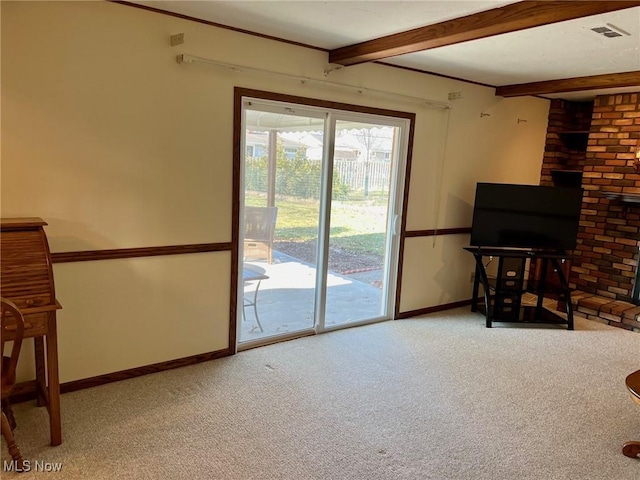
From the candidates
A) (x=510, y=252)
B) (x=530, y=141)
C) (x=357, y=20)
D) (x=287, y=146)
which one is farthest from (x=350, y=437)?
(x=530, y=141)

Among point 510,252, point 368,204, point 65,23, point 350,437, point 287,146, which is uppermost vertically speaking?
point 65,23

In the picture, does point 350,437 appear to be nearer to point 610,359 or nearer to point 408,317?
point 408,317

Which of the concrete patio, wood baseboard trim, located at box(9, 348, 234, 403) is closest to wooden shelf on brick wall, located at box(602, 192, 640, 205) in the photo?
the concrete patio

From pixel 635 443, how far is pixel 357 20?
2.84 metres

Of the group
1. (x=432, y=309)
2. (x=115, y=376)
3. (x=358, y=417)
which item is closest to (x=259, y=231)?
(x=115, y=376)

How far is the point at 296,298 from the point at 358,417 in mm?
1377

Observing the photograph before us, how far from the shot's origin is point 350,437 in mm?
2529

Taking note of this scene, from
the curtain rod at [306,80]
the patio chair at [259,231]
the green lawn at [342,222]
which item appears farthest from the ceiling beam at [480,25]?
the patio chair at [259,231]

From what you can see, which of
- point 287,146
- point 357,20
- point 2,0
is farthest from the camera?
point 287,146

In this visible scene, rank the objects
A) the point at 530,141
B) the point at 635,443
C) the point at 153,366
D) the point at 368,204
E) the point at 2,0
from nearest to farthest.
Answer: the point at 2,0
the point at 635,443
the point at 153,366
the point at 368,204
the point at 530,141

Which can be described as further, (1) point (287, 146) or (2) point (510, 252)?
(2) point (510, 252)

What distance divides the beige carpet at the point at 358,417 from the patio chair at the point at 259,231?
0.76 m

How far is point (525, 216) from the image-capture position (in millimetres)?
4441

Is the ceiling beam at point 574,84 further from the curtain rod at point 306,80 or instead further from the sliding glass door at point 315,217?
the sliding glass door at point 315,217
